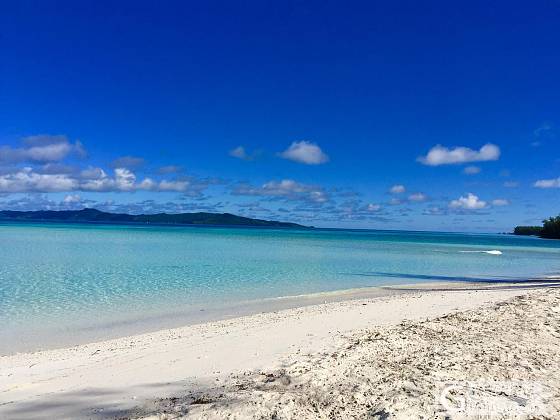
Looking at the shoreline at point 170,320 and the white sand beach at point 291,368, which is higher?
the white sand beach at point 291,368

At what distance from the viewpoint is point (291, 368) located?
20.9 feet

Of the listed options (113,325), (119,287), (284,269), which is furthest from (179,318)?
(284,269)

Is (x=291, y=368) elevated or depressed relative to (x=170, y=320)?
elevated

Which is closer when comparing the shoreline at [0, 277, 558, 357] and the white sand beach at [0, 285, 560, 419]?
the white sand beach at [0, 285, 560, 419]

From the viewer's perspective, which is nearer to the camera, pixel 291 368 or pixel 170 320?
pixel 291 368

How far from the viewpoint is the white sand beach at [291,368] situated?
498 centimetres

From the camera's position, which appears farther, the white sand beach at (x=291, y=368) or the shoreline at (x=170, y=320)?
the shoreline at (x=170, y=320)

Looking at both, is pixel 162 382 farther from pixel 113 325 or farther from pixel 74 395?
pixel 113 325

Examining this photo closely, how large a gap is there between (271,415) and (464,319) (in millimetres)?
6285

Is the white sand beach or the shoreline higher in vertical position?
the white sand beach

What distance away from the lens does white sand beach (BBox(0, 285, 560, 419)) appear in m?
4.98

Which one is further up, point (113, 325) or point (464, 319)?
point (464, 319)

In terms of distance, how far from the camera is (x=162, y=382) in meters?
6.09

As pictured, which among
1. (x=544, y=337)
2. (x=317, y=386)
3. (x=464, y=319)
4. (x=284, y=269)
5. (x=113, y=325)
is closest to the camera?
(x=317, y=386)
